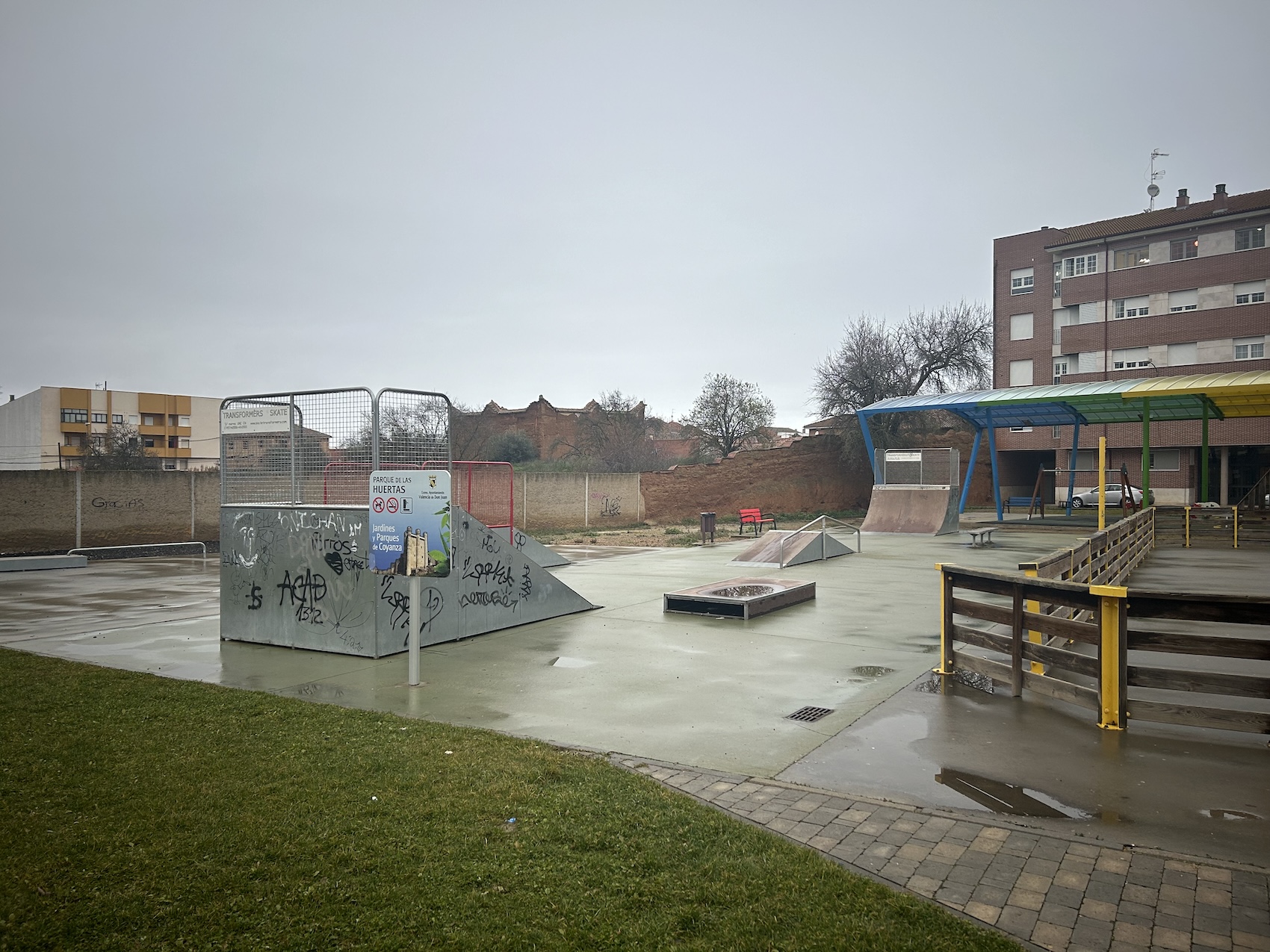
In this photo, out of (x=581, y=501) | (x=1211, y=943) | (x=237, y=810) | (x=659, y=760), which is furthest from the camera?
(x=581, y=501)

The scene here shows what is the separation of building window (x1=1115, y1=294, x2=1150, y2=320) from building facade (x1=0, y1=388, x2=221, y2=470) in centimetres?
5603

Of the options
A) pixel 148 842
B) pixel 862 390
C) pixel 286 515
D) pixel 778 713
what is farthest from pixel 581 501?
pixel 148 842

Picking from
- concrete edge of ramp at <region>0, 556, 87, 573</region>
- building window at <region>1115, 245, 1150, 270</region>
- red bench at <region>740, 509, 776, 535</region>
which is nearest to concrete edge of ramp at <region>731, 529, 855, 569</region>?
red bench at <region>740, 509, 776, 535</region>

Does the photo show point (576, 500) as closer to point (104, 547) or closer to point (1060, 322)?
point (104, 547)

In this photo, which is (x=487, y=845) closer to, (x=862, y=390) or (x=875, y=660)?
(x=875, y=660)

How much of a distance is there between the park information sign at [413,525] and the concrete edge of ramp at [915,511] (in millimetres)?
21882

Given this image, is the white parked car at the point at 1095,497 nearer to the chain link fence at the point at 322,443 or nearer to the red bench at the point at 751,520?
the red bench at the point at 751,520

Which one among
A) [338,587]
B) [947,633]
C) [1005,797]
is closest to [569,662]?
[338,587]

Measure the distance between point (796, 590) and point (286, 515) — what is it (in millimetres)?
6939

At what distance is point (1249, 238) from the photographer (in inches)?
1618

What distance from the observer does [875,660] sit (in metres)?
8.41

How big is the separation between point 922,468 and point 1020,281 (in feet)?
85.6

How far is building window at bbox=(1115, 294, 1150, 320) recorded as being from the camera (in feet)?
145

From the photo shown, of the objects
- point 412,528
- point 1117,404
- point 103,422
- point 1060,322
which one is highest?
point 1060,322
